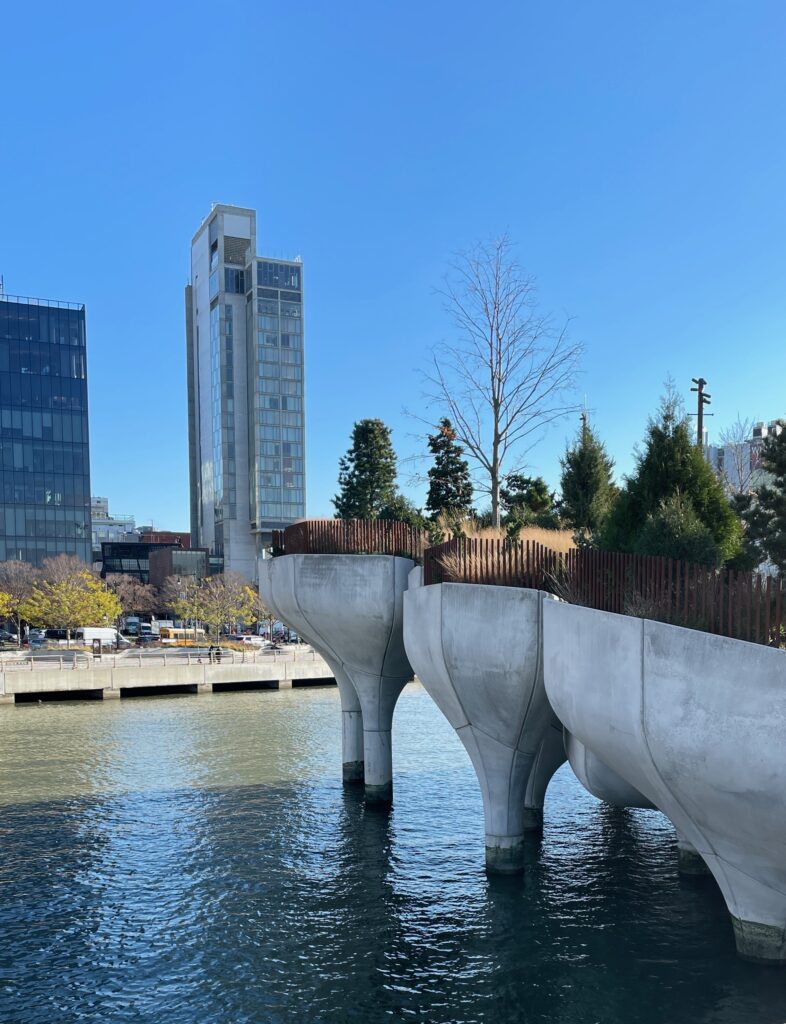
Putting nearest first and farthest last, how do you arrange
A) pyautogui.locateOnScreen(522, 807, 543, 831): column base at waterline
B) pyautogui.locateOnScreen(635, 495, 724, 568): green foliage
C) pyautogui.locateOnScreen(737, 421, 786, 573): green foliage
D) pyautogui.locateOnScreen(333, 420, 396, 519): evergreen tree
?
1. pyautogui.locateOnScreen(635, 495, 724, 568): green foliage
2. pyautogui.locateOnScreen(522, 807, 543, 831): column base at waterline
3. pyautogui.locateOnScreen(737, 421, 786, 573): green foliage
4. pyautogui.locateOnScreen(333, 420, 396, 519): evergreen tree

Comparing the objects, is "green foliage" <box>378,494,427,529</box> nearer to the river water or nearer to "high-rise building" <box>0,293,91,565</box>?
the river water

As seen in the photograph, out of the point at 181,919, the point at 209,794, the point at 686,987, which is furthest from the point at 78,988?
the point at 209,794

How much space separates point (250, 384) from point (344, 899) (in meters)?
133

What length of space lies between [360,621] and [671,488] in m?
10.1

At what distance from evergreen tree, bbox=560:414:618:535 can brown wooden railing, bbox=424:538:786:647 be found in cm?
1530

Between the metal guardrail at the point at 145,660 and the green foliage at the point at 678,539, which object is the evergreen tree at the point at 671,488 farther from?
the metal guardrail at the point at 145,660

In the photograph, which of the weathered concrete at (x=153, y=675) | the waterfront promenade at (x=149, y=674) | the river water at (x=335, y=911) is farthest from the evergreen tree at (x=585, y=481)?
the waterfront promenade at (x=149, y=674)

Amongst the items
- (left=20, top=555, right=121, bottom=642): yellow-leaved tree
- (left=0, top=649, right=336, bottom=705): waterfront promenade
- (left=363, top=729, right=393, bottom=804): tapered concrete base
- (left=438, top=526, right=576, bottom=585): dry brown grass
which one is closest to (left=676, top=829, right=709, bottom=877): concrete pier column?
(left=438, top=526, right=576, bottom=585): dry brown grass

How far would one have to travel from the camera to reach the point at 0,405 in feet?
346

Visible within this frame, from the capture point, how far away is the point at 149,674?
53719 mm

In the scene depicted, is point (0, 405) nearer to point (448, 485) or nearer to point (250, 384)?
point (250, 384)

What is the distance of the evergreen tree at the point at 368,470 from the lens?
6228 cm

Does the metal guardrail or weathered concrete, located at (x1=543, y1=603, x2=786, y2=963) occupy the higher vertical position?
weathered concrete, located at (x1=543, y1=603, x2=786, y2=963)

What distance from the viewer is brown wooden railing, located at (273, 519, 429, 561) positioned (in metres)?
25.4
